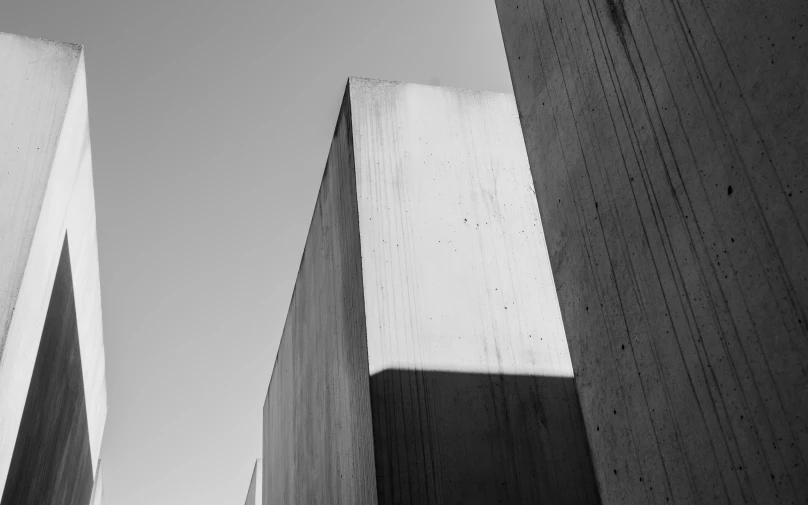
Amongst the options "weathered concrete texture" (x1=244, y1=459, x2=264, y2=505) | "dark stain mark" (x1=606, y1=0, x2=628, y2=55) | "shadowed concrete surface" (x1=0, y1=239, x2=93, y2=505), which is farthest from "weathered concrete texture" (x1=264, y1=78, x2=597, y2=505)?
"weathered concrete texture" (x1=244, y1=459, x2=264, y2=505)

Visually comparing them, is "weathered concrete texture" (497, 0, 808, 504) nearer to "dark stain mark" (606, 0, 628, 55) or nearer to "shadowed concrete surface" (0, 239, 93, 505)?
"dark stain mark" (606, 0, 628, 55)

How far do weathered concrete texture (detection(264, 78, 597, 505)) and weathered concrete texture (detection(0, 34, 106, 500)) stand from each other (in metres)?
1.82

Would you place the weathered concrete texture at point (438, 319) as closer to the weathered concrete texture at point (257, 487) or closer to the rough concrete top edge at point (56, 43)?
the rough concrete top edge at point (56, 43)

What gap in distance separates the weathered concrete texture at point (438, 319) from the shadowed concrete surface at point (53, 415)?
203cm

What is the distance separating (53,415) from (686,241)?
18.7 feet

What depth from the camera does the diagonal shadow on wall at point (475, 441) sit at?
3.50 m

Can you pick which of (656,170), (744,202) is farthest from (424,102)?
(744,202)

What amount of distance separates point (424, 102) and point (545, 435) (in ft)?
8.07

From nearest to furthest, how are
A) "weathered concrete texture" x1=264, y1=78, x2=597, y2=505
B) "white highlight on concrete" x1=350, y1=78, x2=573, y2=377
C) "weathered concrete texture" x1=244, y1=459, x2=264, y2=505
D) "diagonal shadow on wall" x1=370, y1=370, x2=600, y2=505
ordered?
"diagonal shadow on wall" x1=370, y1=370, x2=600, y2=505 < "weathered concrete texture" x1=264, y1=78, x2=597, y2=505 < "white highlight on concrete" x1=350, y1=78, x2=573, y2=377 < "weathered concrete texture" x1=244, y1=459, x2=264, y2=505

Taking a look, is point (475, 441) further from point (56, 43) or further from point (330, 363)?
point (56, 43)

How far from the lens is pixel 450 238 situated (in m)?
4.29

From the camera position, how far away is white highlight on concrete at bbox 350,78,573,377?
392cm

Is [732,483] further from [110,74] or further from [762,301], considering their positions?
[110,74]

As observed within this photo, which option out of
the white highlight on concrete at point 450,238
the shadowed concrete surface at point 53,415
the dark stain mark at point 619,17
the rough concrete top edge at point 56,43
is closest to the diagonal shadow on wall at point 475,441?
the white highlight on concrete at point 450,238
